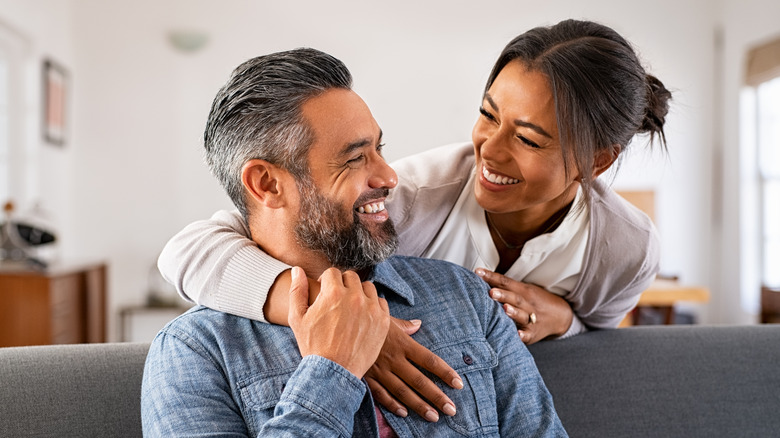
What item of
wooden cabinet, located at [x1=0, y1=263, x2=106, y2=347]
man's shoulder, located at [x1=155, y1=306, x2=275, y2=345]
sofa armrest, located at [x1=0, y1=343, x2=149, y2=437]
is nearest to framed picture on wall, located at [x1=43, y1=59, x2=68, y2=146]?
wooden cabinet, located at [x1=0, y1=263, x2=106, y2=347]

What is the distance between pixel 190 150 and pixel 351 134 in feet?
15.5

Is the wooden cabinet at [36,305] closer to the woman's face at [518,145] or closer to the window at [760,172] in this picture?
the woman's face at [518,145]

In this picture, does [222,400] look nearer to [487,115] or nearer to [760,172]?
[487,115]

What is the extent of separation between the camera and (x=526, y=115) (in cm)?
146

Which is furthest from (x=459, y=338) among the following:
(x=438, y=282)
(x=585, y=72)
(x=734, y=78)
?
(x=734, y=78)

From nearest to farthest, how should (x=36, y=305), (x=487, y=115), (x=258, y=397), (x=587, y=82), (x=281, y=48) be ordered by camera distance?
(x=258, y=397) < (x=587, y=82) < (x=487, y=115) < (x=36, y=305) < (x=281, y=48)

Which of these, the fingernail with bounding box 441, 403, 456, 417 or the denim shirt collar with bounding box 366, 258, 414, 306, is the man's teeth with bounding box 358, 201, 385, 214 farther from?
the fingernail with bounding box 441, 403, 456, 417

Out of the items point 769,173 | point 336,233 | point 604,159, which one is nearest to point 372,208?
point 336,233

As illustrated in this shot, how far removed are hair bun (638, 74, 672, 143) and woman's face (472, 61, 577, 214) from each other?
9.1 inches

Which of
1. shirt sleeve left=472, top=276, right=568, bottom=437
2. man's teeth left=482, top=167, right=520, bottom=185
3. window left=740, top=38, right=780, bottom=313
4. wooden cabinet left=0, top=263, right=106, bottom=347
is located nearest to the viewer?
shirt sleeve left=472, top=276, right=568, bottom=437

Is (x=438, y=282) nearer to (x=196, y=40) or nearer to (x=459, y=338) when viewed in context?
(x=459, y=338)

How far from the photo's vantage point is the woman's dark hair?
145 centimetres

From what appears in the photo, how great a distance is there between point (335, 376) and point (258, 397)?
178 millimetres

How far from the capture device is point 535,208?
66.2 inches
